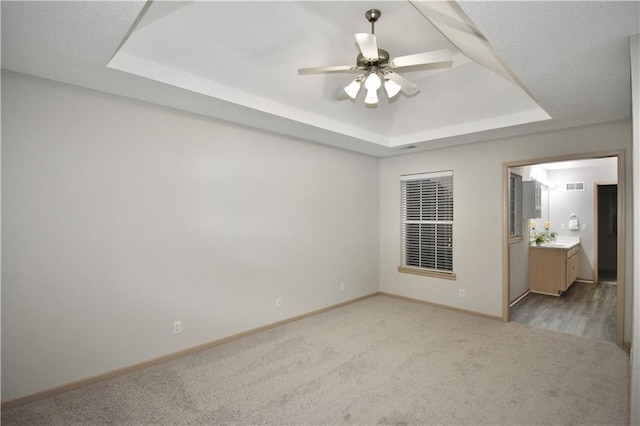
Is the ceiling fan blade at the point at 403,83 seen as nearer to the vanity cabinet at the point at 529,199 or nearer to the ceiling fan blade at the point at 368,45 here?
the ceiling fan blade at the point at 368,45

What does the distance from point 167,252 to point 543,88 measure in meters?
3.63

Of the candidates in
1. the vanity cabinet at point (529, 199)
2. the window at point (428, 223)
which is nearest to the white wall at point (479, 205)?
the window at point (428, 223)

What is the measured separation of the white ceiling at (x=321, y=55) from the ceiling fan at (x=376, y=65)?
117mm

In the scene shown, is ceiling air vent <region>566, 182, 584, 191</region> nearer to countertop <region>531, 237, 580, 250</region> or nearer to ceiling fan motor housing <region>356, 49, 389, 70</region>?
countertop <region>531, 237, 580, 250</region>

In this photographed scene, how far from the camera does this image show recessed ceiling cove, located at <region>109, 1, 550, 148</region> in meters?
2.37

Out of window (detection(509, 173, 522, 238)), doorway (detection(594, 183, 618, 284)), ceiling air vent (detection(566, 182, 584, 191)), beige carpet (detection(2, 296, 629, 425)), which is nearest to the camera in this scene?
beige carpet (detection(2, 296, 629, 425))

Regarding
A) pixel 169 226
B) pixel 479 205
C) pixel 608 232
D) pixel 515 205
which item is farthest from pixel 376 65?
pixel 608 232

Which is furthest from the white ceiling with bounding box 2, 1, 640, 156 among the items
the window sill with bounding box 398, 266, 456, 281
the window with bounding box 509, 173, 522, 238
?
the window sill with bounding box 398, 266, 456, 281

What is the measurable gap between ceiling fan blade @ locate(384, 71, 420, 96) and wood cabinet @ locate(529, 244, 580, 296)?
15.2ft

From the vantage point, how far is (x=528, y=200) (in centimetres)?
570

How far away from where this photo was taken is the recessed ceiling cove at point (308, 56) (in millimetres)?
2371

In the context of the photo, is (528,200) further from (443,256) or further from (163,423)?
(163,423)

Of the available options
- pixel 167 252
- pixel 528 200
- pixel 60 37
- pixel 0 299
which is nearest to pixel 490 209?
pixel 528 200

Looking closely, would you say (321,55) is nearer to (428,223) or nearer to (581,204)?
(428,223)
